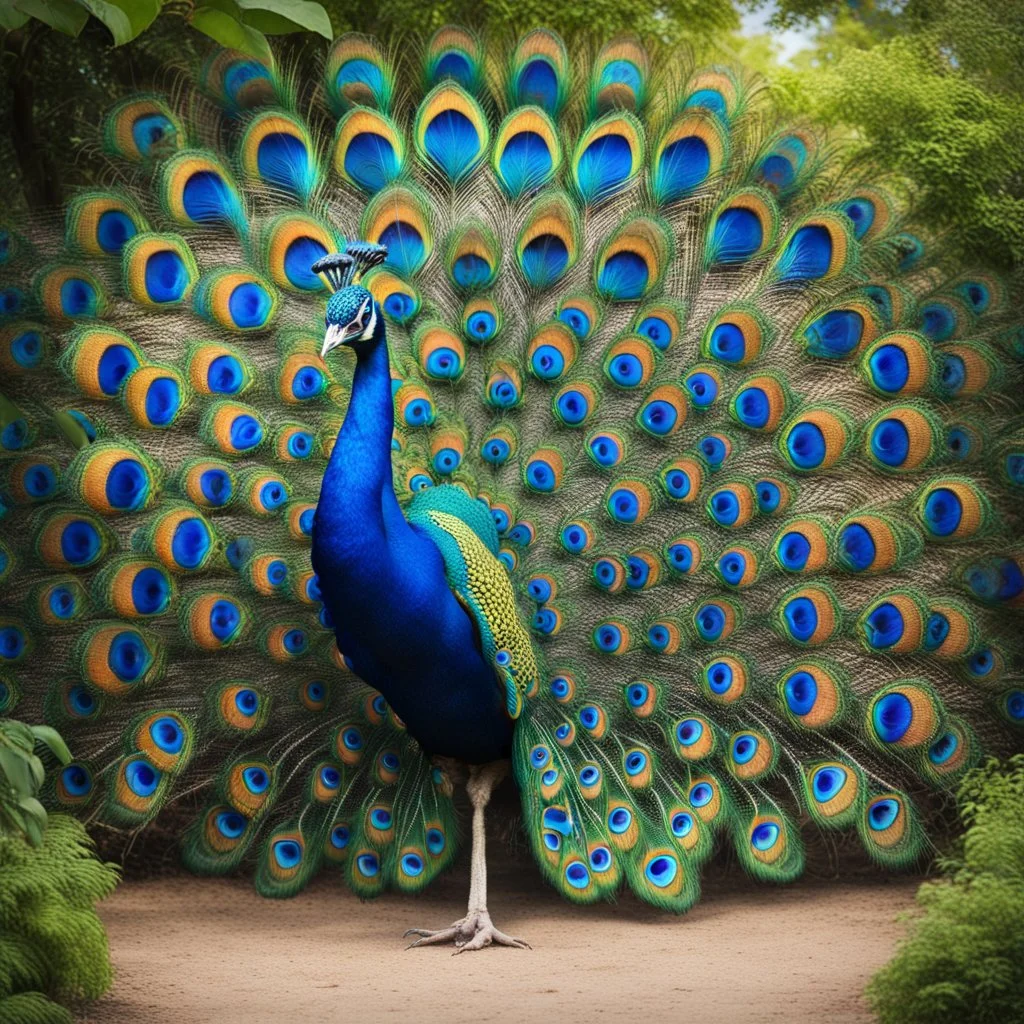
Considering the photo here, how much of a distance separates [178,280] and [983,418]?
2.69 m

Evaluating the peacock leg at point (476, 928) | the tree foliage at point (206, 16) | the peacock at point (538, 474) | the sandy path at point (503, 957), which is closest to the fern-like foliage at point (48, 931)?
the sandy path at point (503, 957)

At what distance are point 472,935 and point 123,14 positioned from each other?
3.18m

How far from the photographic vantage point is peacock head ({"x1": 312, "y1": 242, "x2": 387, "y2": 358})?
3949 mm

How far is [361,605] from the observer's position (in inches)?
166

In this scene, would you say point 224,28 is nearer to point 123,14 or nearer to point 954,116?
point 123,14

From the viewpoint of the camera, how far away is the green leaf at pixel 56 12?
2.15m

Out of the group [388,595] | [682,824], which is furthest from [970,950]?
[388,595]

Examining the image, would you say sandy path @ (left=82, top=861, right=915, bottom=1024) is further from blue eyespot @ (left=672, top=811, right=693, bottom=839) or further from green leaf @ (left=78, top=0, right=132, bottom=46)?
green leaf @ (left=78, top=0, right=132, bottom=46)

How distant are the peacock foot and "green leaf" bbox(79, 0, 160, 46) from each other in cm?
308

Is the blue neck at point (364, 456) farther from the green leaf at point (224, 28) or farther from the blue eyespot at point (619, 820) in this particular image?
the green leaf at point (224, 28)

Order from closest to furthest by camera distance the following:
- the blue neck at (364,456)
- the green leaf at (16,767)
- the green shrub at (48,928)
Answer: the green leaf at (16,767), the green shrub at (48,928), the blue neck at (364,456)

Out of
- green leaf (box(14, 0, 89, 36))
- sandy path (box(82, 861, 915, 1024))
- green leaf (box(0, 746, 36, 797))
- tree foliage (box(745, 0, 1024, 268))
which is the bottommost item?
sandy path (box(82, 861, 915, 1024))

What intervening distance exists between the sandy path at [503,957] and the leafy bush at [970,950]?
1.04ft

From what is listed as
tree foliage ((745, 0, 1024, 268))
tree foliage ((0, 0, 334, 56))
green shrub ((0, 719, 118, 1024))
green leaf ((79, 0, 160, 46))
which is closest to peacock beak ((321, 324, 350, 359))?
green shrub ((0, 719, 118, 1024))
